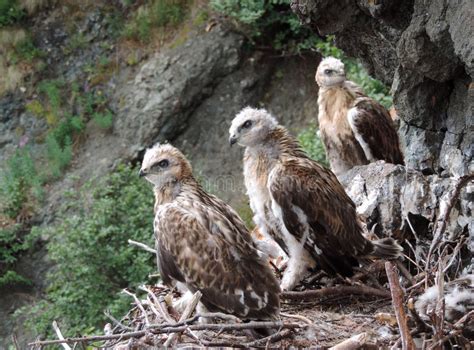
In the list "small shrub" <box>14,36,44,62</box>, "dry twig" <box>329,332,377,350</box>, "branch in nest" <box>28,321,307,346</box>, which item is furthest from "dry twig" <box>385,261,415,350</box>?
"small shrub" <box>14,36,44,62</box>

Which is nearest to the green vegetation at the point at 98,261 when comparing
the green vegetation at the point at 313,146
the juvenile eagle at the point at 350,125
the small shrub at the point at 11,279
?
the small shrub at the point at 11,279

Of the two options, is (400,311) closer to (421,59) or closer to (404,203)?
(421,59)

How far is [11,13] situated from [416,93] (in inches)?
445

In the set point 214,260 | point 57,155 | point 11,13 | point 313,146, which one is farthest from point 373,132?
point 11,13

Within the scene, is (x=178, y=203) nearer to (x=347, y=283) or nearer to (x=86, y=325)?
(x=347, y=283)

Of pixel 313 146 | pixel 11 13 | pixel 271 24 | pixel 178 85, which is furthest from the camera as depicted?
pixel 11 13

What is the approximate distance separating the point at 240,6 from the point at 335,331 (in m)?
9.10

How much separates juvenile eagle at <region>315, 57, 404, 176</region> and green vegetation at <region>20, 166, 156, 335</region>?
3.81 metres

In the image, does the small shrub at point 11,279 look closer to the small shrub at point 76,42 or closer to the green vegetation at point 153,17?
the small shrub at point 76,42

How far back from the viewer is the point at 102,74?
14.5 m

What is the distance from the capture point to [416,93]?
18.8ft

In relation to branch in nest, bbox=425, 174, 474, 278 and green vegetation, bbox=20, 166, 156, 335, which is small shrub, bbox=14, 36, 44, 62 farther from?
branch in nest, bbox=425, 174, 474, 278

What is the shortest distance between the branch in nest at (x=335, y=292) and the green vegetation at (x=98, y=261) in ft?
15.8

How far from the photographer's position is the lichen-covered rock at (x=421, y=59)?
4.81 meters
